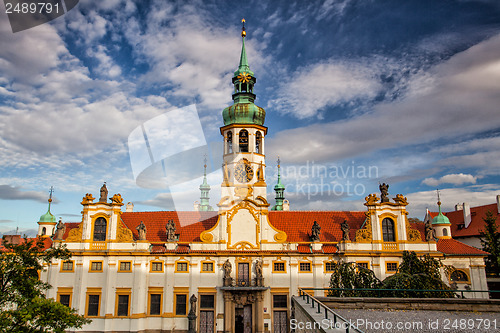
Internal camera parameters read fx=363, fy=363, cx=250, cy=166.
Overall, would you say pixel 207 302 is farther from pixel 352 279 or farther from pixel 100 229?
pixel 352 279

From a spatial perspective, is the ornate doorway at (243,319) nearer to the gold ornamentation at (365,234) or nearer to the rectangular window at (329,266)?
the rectangular window at (329,266)

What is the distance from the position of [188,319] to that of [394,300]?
2053 cm

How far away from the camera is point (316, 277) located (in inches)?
1315

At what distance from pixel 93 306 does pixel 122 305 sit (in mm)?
2667

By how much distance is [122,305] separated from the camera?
33.0 metres

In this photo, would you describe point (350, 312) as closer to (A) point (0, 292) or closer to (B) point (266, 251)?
(B) point (266, 251)

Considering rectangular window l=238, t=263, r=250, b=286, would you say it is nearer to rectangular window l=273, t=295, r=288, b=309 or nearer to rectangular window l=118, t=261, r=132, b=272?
rectangular window l=273, t=295, r=288, b=309

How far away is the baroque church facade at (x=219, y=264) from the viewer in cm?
3272

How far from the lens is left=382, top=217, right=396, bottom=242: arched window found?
34.7m

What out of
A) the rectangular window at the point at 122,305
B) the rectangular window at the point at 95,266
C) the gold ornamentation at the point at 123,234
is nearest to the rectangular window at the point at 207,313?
the rectangular window at the point at 122,305

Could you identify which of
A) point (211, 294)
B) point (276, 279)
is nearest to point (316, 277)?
point (276, 279)

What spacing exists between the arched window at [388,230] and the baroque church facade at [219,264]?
10 centimetres

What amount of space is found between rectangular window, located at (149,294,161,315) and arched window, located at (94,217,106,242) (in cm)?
732

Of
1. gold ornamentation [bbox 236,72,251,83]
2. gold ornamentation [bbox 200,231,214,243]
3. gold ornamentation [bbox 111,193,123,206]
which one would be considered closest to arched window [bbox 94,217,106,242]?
gold ornamentation [bbox 111,193,123,206]
